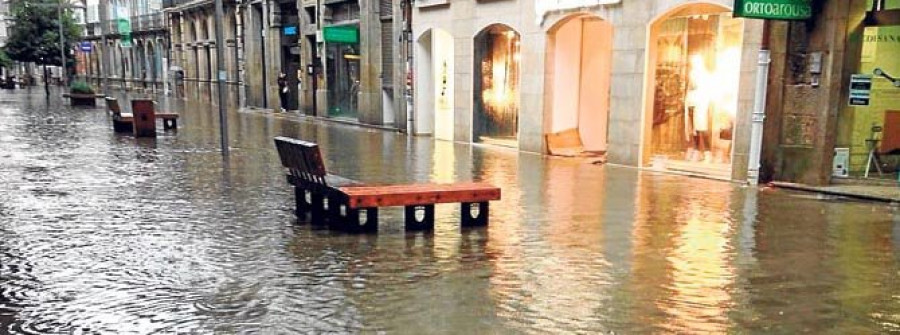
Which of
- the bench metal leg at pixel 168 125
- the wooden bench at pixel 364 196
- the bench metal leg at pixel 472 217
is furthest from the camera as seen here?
the bench metal leg at pixel 168 125

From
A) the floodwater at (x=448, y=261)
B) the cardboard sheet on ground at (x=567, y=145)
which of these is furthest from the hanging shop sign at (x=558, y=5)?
the floodwater at (x=448, y=261)

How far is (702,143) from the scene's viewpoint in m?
13.4

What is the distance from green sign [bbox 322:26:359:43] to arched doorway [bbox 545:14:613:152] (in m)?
10.1

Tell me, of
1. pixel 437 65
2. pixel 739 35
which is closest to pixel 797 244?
pixel 739 35

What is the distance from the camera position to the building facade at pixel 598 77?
1282 cm

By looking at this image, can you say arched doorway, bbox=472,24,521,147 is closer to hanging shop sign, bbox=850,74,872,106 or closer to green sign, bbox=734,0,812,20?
green sign, bbox=734,0,812,20

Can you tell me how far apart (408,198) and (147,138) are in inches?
484

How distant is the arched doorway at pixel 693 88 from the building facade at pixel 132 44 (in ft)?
131

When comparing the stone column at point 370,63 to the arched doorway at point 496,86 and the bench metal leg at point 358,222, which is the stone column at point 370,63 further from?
the bench metal leg at point 358,222

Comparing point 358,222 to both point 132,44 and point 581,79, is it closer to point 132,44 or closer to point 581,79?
point 581,79

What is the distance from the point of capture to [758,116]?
38.1ft

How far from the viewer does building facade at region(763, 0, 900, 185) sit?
35.6ft

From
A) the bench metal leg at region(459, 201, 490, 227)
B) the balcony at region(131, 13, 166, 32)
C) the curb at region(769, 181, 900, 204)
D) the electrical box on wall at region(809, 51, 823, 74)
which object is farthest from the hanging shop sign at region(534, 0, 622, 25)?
the balcony at region(131, 13, 166, 32)

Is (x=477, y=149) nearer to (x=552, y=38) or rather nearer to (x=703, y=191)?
(x=552, y=38)
